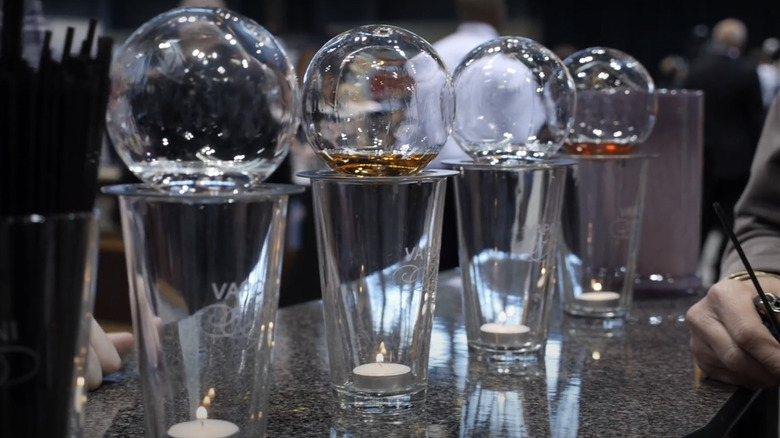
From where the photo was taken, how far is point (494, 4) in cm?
386

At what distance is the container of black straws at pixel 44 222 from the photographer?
1.97 ft

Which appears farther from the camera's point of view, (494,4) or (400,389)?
(494,4)

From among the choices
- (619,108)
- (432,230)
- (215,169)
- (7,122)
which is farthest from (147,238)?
(619,108)

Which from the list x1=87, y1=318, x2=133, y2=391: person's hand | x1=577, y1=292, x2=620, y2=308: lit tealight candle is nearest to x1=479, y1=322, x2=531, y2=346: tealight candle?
x1=577, y1=292, x2=620, y2=308: lit tealight candle

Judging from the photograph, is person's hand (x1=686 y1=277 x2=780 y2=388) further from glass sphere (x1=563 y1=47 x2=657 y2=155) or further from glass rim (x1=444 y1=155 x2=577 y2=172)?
glass sphere (x1=563 y1=47 x2=657 y2=155)

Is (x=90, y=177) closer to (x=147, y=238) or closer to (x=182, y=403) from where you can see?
(x=147, y=238)

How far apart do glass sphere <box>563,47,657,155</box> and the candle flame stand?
2.77 feet

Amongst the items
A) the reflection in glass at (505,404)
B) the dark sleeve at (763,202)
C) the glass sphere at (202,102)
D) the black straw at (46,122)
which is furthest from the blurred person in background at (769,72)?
the black straw at (46,122)

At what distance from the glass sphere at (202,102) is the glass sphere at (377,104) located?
0.14 meters

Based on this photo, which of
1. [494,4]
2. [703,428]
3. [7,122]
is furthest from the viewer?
[494,4]

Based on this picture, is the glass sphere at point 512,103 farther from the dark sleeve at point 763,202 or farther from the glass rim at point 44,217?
the glass rim at point 44,217

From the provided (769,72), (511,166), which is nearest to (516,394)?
(511,166)

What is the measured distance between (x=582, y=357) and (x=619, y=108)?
431 mm

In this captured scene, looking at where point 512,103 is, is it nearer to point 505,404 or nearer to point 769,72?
point 505,404
